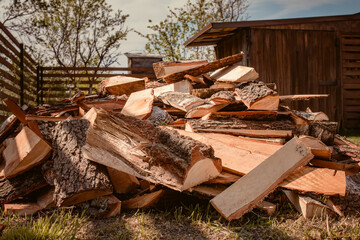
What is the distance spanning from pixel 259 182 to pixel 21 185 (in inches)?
74.0

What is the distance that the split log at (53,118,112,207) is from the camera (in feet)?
7.14

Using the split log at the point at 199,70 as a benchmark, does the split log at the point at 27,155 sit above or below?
below

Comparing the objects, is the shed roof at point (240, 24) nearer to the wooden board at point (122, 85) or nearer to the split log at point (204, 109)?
the wooden board at point (122, 85)

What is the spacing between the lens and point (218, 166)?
2.32m

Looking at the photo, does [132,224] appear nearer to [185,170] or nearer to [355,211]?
[185,170]

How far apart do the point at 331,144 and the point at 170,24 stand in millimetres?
12863

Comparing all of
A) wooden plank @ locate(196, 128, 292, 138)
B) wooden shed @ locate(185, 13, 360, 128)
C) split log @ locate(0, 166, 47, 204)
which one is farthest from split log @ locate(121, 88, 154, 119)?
wooden shed @ locate(185, 13, 360, 128)

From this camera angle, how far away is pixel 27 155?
8.21ft

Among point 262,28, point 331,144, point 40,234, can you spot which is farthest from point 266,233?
point 262,28

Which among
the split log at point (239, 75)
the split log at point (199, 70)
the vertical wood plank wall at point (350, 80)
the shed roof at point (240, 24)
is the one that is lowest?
the vertical wood plank wall at point (350, 80)

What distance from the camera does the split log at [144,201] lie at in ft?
7.48

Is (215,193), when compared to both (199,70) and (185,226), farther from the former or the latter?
(199,70)

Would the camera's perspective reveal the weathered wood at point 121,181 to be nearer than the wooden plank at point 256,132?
Yes

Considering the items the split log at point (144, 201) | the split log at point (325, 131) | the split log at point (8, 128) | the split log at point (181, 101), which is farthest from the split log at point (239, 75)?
the split log at point (8, 128)
